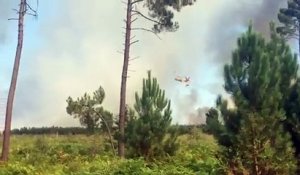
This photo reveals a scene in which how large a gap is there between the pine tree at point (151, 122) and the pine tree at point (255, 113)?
6.85m

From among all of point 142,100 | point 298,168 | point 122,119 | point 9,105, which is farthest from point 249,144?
point 9,105

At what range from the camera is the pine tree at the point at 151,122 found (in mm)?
21703

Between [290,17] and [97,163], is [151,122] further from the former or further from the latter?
[290,17]

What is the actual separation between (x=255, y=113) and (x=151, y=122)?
7872 mm

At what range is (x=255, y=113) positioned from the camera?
1437 cm

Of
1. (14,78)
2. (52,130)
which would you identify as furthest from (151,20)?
(52,130)

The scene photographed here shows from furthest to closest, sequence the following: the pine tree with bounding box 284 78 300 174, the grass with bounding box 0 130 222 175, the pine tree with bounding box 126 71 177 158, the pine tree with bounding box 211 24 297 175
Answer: the pine tree with bounding box 126 71 177 158 → the grass with bounding box 0 130 222 175 → the pine tree with bounding box 284 78 300 174 → the pine tree with bounding box 211 24 297 175

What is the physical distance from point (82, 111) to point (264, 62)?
1787 centimetres

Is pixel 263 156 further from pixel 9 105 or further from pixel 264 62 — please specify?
pixel 9 105

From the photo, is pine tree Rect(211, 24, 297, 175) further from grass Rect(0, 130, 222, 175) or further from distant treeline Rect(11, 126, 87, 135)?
distant treeline Rect(11, 126, 87, 135)

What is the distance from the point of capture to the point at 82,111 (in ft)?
102

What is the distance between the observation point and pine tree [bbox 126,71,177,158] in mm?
21703

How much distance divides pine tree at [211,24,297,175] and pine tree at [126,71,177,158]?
6.85m

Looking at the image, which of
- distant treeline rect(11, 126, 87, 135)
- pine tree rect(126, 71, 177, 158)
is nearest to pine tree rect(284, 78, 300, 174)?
pine tree rect(126, 71, 177, 158)
